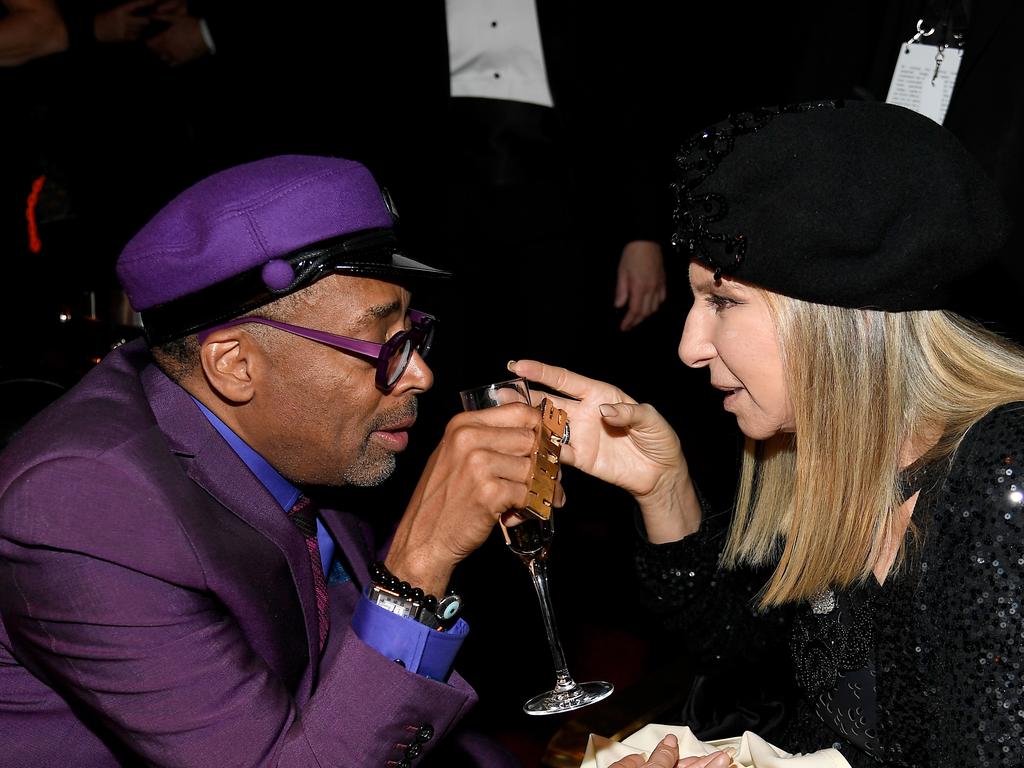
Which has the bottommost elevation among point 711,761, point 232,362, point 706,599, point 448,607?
point 706,599

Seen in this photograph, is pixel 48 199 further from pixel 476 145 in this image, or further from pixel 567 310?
pixel 567 310

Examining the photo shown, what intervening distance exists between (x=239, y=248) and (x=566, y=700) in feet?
3.34

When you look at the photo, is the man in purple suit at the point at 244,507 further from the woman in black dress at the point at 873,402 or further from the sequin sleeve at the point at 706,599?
the sequin sleeve at the point at 706,599

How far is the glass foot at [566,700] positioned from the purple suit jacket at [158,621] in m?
0.13

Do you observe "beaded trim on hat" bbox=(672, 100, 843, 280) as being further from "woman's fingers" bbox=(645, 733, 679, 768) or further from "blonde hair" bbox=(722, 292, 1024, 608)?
"woman's fingers" bbox=(645, 733, 679, 768)

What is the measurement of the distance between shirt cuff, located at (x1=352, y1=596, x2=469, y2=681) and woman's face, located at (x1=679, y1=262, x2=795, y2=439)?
0.69 metres

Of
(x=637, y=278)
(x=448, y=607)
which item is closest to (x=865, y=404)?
(x=448, y=607)

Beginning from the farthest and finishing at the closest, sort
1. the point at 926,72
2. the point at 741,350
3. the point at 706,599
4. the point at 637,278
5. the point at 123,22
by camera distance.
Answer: the point at 637,278, the point at 123,22, the point at 926,72, the point at 706,599, the point at 741,350

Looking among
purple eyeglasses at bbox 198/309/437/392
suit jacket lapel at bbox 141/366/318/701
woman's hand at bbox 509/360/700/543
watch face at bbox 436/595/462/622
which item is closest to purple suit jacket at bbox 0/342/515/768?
suit jacket lapel at bbox 141/366/318/701

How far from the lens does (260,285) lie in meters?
1.85

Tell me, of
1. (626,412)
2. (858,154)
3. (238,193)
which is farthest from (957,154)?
(238,193)

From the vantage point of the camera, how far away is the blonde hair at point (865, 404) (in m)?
1.72

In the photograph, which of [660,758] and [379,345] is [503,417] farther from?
[660,758]

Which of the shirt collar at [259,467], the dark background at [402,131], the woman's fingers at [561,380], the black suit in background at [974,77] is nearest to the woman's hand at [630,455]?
the woman's fingers at [561,380]
